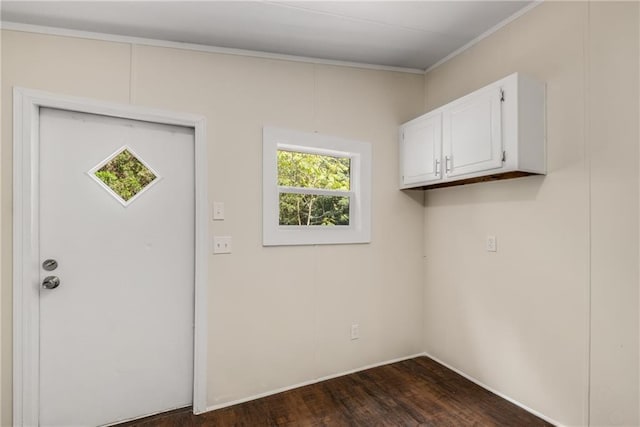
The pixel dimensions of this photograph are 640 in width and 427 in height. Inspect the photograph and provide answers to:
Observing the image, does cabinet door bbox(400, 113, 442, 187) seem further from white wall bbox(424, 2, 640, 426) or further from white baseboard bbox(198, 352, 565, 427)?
white baseboard bbox(198, 352, 565, 427)

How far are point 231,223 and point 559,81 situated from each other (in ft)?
7.48

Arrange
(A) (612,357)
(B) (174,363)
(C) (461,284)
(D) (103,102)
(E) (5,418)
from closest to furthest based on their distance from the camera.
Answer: (A) (612,357), (E) (5,418), (D) (103,102), (B) (174,363), (C) (461,284)

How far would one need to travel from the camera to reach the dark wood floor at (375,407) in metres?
2.01

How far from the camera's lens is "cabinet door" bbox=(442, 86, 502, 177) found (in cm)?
198

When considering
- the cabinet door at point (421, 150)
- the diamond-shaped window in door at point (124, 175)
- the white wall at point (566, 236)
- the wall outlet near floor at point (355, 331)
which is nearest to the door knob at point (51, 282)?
the diamond-shaped window in door at point (124, 175)

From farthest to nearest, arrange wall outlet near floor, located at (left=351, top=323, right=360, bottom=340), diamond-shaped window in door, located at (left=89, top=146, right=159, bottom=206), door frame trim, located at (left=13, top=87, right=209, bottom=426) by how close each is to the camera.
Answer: wall outlet near floor, located at (left=351, top=323, right=360, bottom=340)
diamond-shaped window in door, located at (left=89, top=146, right=159, bottom=206)
door frame trim, located at (left=13, top=87, right=209, bottom=426)

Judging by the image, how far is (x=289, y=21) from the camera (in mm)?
2066

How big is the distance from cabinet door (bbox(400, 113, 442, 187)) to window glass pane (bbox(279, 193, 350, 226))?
59 cm

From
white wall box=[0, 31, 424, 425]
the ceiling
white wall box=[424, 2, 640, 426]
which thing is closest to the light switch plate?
white wall box=[0, 31, 424, 425]

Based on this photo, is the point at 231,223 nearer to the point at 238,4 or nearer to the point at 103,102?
the point at 103,102

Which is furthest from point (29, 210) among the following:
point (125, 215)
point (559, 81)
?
point (559, 81)

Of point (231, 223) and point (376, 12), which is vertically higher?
point (376, 12)

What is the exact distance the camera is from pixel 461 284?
2.59 m

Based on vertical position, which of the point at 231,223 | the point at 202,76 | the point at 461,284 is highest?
the point at 202,76
